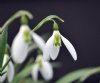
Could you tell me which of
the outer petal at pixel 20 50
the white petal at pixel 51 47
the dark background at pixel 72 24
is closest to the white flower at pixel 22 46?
the outer petal at pixel 20 50

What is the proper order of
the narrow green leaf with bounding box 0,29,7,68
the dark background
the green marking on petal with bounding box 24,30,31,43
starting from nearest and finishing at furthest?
the narrow green leaf with bounding box 0,29,7,68
the green marking on petal with bounding box 24,30,31,43
the dark background

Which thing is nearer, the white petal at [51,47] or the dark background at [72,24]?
the white petal at [51,47]

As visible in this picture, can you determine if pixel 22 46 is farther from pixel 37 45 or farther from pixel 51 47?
pixel 51 47

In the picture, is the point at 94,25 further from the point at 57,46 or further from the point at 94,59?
the point at 57,46

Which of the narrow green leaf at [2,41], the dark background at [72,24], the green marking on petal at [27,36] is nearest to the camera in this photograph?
the narrow green leaf at [2,41]

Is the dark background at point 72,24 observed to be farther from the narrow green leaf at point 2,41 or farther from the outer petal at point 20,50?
the narrow green leaf at point 2,41

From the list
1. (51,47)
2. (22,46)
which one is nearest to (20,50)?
(22,46)

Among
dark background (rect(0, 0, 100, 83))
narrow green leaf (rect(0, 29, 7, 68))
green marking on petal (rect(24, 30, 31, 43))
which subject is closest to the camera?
narrow green leaf (rect(0, 29, 7, 68))

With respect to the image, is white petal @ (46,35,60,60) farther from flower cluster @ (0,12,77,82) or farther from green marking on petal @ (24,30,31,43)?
green marking on petal @ (24,30,31,43)

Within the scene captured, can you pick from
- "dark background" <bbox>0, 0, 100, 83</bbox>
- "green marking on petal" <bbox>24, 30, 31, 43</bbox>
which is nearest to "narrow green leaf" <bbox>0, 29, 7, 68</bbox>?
"green marking on petal" <bbox>24, 30, 31, 43</bbox>
